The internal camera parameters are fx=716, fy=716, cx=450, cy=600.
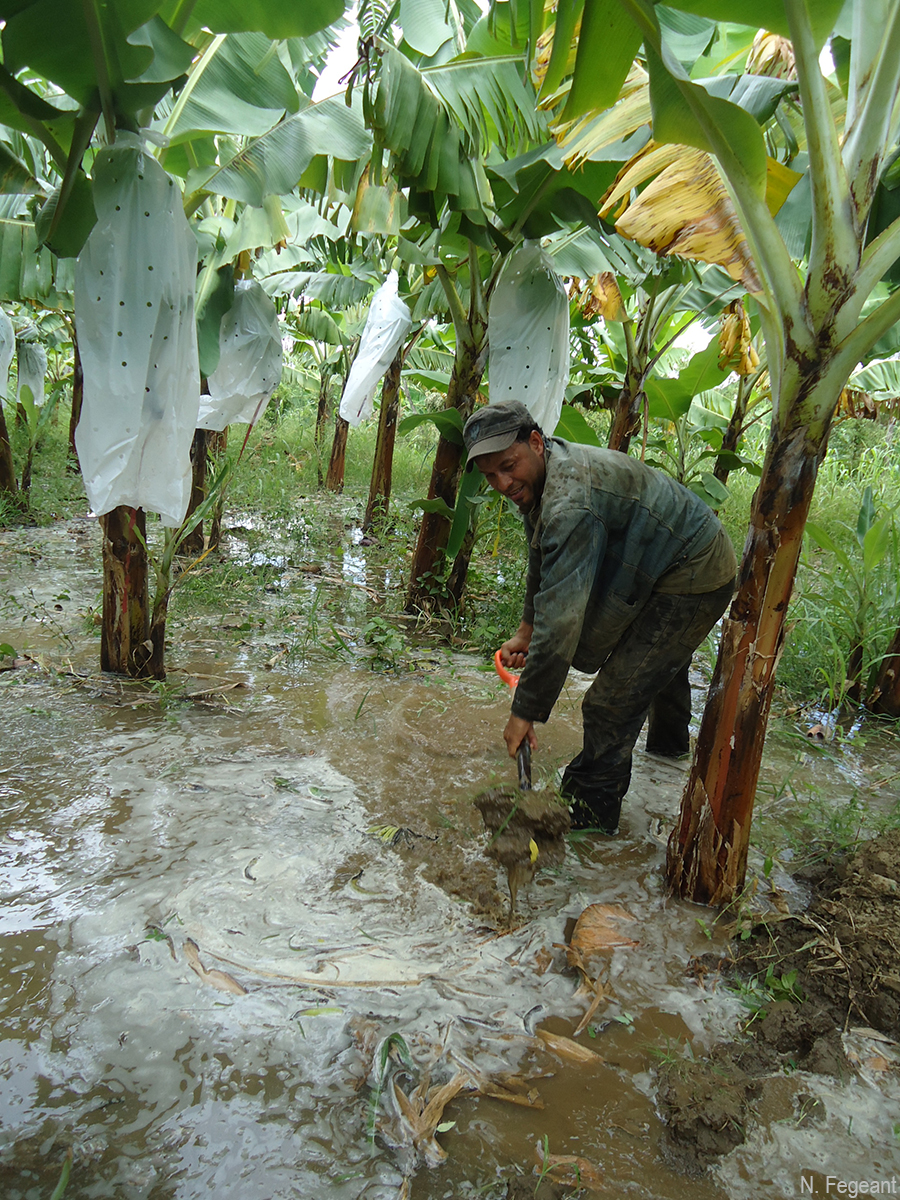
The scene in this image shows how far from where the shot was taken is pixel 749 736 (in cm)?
217

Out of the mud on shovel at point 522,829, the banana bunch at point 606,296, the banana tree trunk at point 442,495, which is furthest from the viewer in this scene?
the banana bunch at point 606,296

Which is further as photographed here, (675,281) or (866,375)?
(866,375)

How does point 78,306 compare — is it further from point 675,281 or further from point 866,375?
point 866,375

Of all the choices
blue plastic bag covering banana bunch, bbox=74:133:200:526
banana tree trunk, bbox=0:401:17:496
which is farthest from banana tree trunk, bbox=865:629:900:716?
banana tree trunk, bbox=0:401:17:496

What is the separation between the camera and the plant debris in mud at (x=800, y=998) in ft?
5.07

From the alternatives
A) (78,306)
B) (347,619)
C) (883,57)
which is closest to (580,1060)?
(883,57)

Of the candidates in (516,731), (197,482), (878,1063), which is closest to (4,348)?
(197,482)

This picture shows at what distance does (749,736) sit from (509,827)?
2.56ft

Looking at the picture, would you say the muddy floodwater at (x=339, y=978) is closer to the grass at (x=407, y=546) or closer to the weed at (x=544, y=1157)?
the weed at (x=544, y=1157)

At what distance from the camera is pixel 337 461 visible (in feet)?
34.8

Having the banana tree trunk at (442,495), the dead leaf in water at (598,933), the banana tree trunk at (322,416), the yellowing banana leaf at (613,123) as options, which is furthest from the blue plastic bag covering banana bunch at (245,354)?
the banana tree trunk at (322,416)

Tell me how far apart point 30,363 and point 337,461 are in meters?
4.02

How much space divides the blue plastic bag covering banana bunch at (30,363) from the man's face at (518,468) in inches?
323

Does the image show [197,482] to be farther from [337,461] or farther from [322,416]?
[322,416]
